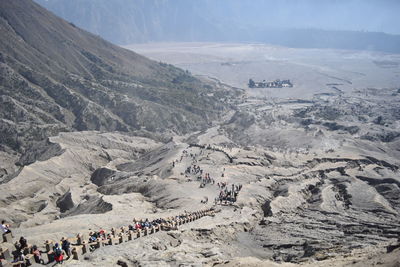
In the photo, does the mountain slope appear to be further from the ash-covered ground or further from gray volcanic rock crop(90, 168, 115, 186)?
gray volcanic rock crop(90, 168, 115, 186)

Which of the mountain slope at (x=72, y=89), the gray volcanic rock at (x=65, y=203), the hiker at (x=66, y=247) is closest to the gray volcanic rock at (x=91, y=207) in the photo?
the gray volcanic rock at (x=65, y=203)

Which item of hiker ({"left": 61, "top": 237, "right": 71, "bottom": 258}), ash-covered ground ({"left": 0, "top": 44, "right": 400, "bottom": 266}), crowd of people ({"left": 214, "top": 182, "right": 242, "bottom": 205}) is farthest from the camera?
crowd of people ({"left": 214, "top": 182, "right": 242, "bottom": 205})

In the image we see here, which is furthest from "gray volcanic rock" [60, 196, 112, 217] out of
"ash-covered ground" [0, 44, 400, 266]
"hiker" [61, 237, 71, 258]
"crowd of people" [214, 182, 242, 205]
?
"hiker" [61, 237, 71, 258]

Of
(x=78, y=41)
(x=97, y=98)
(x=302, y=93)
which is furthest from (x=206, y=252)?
(x=302, y=93)

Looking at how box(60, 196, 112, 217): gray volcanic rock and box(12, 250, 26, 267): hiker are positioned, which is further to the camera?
box(60, 196, 112, 217): gray volcanic rock

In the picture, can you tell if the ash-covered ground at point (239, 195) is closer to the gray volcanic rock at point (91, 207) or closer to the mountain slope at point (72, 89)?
the gray volcanic rock at point (91, 207)

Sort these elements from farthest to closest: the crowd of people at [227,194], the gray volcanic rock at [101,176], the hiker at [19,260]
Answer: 1. the gray volcanic rock at [101,176]
2. the crowd of people at [227,194]
3. the hiker at [19,260]

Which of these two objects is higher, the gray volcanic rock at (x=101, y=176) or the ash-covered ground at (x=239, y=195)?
the ash-covered ground at (x=239, y=195)

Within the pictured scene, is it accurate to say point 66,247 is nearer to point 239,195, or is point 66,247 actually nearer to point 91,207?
point 91,207

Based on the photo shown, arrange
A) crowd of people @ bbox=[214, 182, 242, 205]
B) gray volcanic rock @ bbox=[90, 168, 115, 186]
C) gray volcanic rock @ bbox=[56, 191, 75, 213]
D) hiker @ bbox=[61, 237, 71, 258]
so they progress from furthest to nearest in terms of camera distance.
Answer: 1. gray volcanic rock @ bbox=[90, 168, 115, 186]
2. gray volcanic rock @ bbox=[56, 191, 75, 213]
3. crowd of people @ bbox=[214, 182, 242, 205]
4. hiker @ bbox=[61, 237, 71, 258]
